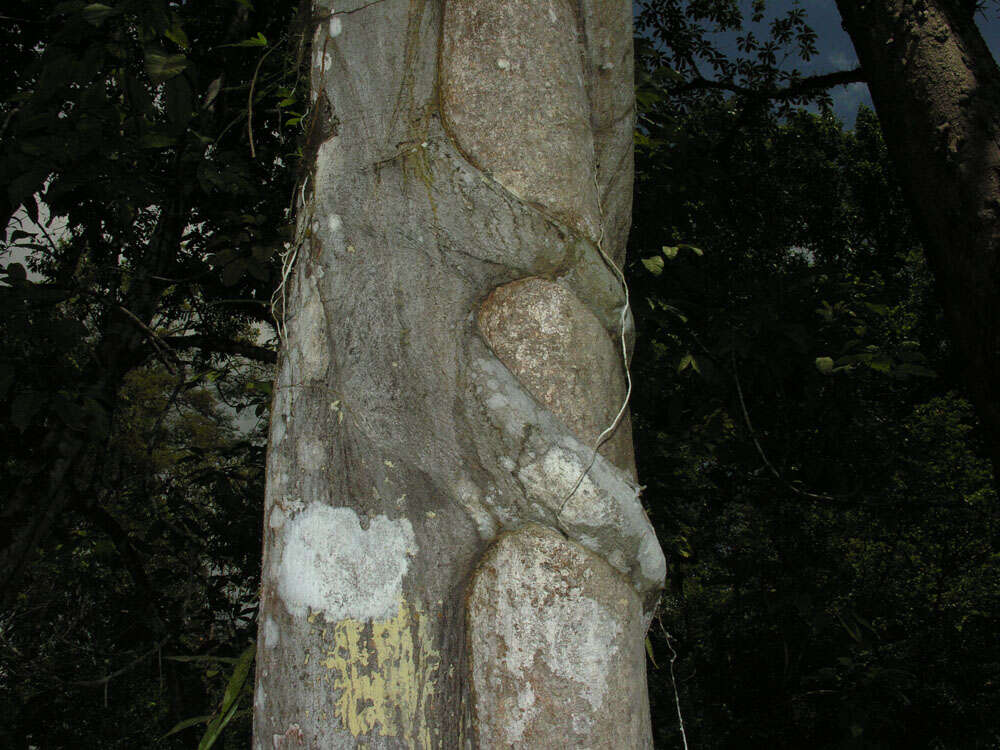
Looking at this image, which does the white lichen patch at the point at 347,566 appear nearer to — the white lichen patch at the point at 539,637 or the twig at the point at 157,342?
the white lichen patch at the point at 539,637

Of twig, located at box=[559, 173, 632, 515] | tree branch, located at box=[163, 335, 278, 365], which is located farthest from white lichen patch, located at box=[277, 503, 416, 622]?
tree branch, located at box=[163, 335, 278, 365]

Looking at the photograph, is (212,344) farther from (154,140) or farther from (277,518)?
(277,518)

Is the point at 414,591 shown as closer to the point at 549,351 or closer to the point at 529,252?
the point at 549,351

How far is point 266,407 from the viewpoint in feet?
10.5

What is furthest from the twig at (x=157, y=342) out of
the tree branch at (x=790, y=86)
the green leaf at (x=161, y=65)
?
the tree branch at (x=790, y=86)

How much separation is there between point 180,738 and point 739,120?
553cm

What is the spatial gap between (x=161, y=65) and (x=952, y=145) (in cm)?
234

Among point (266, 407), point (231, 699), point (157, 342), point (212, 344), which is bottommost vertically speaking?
point (231, 699)

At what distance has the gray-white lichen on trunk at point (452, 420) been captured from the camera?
80 centimetres

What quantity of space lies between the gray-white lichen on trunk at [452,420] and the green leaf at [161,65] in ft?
2.90

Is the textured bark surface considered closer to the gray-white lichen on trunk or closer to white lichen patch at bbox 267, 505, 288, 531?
the gray-white lichen on trunk

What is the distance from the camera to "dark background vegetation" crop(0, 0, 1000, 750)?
2.18 metres

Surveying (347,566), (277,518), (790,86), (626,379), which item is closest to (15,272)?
(277,518)

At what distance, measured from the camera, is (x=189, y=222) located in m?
3.41
